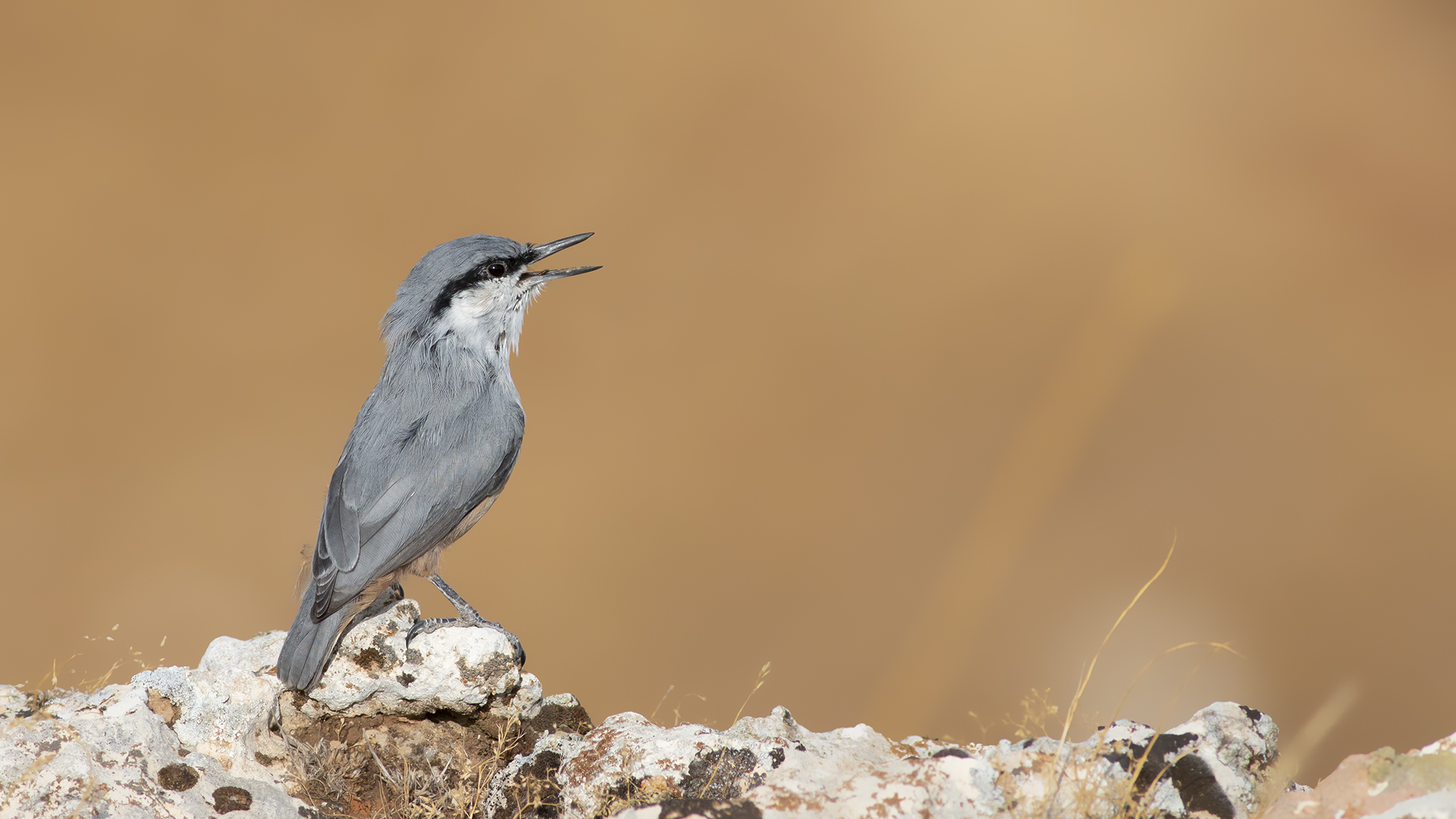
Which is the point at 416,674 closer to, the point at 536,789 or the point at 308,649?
the point at 308,649

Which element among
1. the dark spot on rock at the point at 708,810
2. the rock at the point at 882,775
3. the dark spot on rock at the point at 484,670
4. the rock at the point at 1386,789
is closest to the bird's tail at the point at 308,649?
the dark spot on rock at the point at 484,670

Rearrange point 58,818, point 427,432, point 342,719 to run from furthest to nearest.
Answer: point 427,432 → point 342,719 → point 58,818

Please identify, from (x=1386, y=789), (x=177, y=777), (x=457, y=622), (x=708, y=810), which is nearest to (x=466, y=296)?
(x=457, y=622)

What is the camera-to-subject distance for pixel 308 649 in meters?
3.50

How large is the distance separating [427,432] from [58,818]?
189 centimetres

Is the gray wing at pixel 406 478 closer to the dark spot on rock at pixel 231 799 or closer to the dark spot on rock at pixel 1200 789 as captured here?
the dark spot on rock at pixel 231 799

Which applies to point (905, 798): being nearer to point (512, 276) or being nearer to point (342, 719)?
point (342, 719)

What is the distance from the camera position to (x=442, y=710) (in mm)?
3764

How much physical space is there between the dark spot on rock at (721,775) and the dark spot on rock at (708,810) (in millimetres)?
536

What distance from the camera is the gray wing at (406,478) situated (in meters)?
3.78

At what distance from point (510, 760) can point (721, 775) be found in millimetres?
1058

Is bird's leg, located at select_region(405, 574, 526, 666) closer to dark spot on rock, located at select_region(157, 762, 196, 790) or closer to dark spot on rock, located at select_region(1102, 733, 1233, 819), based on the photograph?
dark spot on rock, located at select_region(157, 762, 196, 790)

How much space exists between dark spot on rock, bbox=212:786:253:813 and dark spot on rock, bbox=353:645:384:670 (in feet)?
1.98

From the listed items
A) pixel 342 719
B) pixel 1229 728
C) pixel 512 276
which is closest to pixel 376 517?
pixel 342 719
